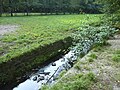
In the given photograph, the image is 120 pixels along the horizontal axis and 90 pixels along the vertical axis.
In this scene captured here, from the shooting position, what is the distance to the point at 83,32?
43.5 feet

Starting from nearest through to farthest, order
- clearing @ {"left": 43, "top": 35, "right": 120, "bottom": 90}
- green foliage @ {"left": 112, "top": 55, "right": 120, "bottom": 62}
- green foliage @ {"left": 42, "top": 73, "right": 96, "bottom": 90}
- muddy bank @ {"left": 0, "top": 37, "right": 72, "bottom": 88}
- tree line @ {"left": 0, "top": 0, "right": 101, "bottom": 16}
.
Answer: green foliage @ {"left": 42, "top": 73, "right": 96, "bottom": 90} → clearing @ {"left": 43, "top": 35, "right": 120, "bottom": 90} → muddy bank @ {"left": 0, "top": 37, "right": 72, "bottom": 88} → green foliage @ {"left": 112, "top": 55, "right": 120, "bottom": 62} → tree line @ {"left": 0, "top": 0, "right": 101, "bottom": 16}

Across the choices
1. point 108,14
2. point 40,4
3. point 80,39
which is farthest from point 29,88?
point 40,4

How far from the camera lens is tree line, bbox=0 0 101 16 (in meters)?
50.8

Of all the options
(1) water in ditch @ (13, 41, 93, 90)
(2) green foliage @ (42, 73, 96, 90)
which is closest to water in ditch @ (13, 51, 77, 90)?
(1) water in ditch @ (13, 41, 93, 90)

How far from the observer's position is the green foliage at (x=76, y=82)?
24.2ft

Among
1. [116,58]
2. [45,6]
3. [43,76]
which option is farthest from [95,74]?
[45,6]

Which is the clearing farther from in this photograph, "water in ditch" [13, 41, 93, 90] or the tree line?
the tree line

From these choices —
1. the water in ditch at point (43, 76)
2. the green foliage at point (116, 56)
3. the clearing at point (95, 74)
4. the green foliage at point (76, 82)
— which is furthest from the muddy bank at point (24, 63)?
the green foliage at point (116, 56)

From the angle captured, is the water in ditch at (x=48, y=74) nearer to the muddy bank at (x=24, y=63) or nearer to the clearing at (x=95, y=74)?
the muddy bank at (x=24, y=63)

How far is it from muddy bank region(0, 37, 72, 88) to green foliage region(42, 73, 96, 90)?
2567 millimetres

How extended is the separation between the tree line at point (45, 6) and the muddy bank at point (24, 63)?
34967mm

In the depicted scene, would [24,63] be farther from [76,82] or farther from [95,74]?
[76,82]

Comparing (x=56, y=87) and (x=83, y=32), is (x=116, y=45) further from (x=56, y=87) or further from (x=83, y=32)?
(x=56, y=87)

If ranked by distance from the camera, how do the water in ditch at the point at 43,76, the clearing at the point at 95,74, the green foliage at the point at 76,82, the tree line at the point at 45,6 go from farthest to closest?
1. the tree line at the point at 45,6
2. the water in ditch at the point at 43,76
3. the clearing at the point at 95,74
4. the green foliage at the point at 76,82
